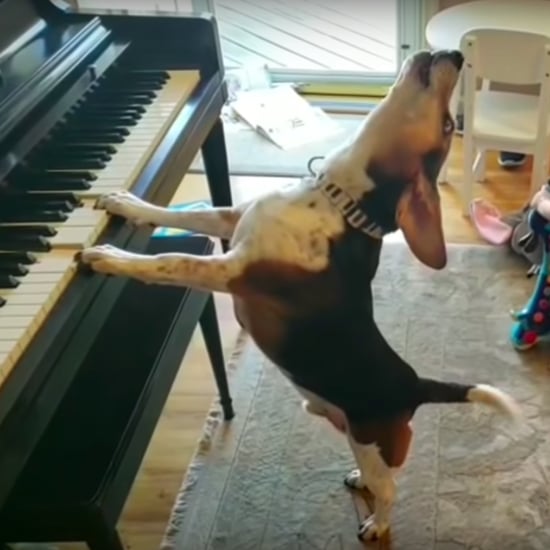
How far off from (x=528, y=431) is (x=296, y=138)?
5.02 feet

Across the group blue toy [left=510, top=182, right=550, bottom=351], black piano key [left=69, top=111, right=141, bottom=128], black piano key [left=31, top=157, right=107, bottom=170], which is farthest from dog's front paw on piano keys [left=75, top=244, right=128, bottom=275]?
blue toy [left=510, top=182, right=550, bottom=351]

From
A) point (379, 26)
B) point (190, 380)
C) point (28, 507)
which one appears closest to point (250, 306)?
point (28, 507)

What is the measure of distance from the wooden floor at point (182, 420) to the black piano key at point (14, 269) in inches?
31.9

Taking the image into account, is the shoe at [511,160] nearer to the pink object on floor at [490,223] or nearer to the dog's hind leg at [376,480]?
the pink object on floor at [490,223]

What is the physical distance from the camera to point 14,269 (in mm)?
1173

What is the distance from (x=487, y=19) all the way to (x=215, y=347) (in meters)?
1.40

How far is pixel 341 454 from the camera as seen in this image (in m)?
1.94

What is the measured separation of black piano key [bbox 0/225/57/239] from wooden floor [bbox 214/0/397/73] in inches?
98.2

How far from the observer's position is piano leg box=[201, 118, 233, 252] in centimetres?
192

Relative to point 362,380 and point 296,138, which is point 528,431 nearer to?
point 362,380

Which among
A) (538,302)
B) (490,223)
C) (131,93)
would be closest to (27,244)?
(131,93)

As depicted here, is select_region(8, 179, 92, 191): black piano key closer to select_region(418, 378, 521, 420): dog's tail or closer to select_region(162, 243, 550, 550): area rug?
select_region(418, 378, 521, 420): dog's tail

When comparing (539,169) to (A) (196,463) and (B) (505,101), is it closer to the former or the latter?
(B) (505,101)

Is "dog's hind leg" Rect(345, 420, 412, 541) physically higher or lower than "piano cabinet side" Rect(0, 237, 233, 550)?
lower
